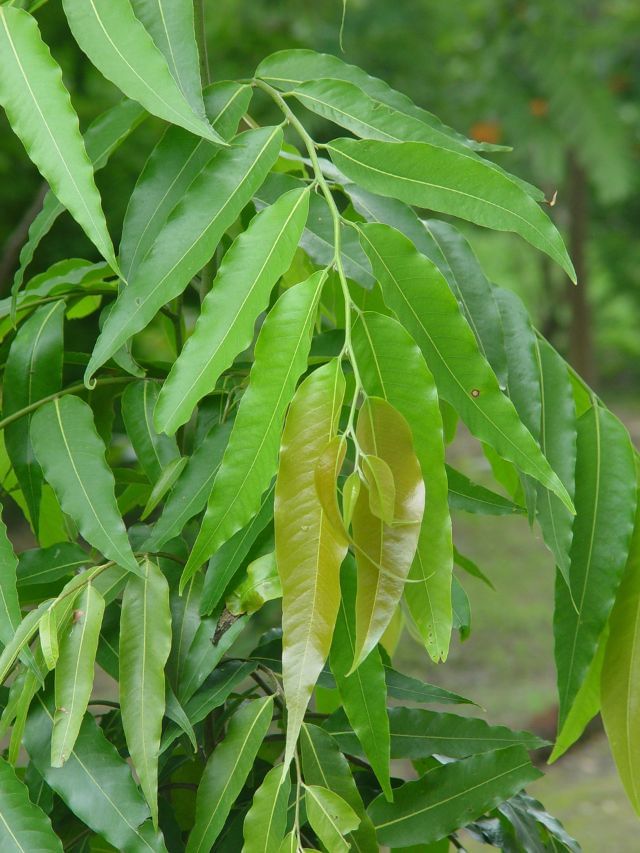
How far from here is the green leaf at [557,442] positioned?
1.70ft

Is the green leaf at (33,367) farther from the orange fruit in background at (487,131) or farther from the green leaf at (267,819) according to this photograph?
the orange fruit in background at (487,131)

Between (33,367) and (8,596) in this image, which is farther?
(33,367)

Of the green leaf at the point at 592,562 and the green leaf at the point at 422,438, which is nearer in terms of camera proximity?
the green leaf at the point at 422,438

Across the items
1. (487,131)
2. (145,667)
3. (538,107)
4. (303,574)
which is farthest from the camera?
(487,131)

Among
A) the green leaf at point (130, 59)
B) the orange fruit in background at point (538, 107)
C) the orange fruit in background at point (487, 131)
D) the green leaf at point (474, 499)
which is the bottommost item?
the orange fruit in background at point (487, 131)

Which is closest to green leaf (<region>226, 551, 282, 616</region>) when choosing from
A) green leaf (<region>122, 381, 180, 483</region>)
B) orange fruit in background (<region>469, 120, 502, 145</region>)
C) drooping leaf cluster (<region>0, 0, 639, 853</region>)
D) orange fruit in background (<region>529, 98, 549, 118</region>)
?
drooping leaf cluster (<region>0, 0, 639, 853</region>)

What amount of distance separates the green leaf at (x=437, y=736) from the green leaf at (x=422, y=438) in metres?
0.19

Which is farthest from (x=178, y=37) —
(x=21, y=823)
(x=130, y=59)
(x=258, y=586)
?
(x=21, y=823)

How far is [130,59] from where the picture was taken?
0.45m

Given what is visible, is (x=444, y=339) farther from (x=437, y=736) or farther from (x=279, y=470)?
(x=437, y=736)

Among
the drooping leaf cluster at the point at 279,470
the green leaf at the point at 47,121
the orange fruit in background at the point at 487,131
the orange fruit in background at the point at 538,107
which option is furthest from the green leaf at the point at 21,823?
the orange fruit in background at the point at 487,131

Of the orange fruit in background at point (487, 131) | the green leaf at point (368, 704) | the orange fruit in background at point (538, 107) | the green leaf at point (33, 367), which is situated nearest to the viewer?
the green leaf at point (368, 704)

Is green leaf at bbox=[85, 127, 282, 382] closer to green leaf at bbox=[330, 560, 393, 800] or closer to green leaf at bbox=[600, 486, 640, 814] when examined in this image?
green leaf at bbox=[330, 560, 393, 800]

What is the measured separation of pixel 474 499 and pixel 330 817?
0.62 feet
